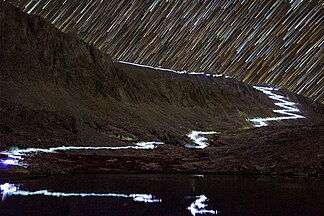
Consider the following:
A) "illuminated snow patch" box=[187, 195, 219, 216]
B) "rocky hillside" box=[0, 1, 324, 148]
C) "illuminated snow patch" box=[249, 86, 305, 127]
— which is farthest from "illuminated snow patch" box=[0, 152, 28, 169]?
"illuminated snow patch" box=[249, 86, 305, 127]

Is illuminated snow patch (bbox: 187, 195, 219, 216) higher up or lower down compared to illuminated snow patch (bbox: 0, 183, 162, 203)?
lower down

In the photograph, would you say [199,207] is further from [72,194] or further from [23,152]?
[23,152]

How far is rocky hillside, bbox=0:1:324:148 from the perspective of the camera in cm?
3844

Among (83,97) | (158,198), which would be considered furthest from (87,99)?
(158,198)

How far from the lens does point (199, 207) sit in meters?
9.78

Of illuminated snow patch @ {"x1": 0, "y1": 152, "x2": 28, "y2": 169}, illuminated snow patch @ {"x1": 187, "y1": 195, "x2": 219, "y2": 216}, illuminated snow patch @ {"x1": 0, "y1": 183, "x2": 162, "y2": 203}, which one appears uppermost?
illuminated snow patch @ {"x1": 0, "y1": 152, "x2": 28, "y2": 169}

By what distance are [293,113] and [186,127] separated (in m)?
56.3

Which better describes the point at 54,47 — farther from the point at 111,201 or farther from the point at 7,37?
the point at 111,201

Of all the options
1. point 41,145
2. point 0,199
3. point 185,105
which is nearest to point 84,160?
point 41,145

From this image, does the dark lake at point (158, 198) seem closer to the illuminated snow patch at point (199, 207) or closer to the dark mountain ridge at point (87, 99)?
the illuminated snow patch at point (199, 207)

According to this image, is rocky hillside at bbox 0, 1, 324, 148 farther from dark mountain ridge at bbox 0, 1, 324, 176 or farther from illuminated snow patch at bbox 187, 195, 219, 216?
illuminated snow patch at bbox 187, 195, 219, 216

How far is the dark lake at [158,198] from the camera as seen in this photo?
923cm

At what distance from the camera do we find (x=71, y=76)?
55.0 metres

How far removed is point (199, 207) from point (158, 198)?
1.76 metres
